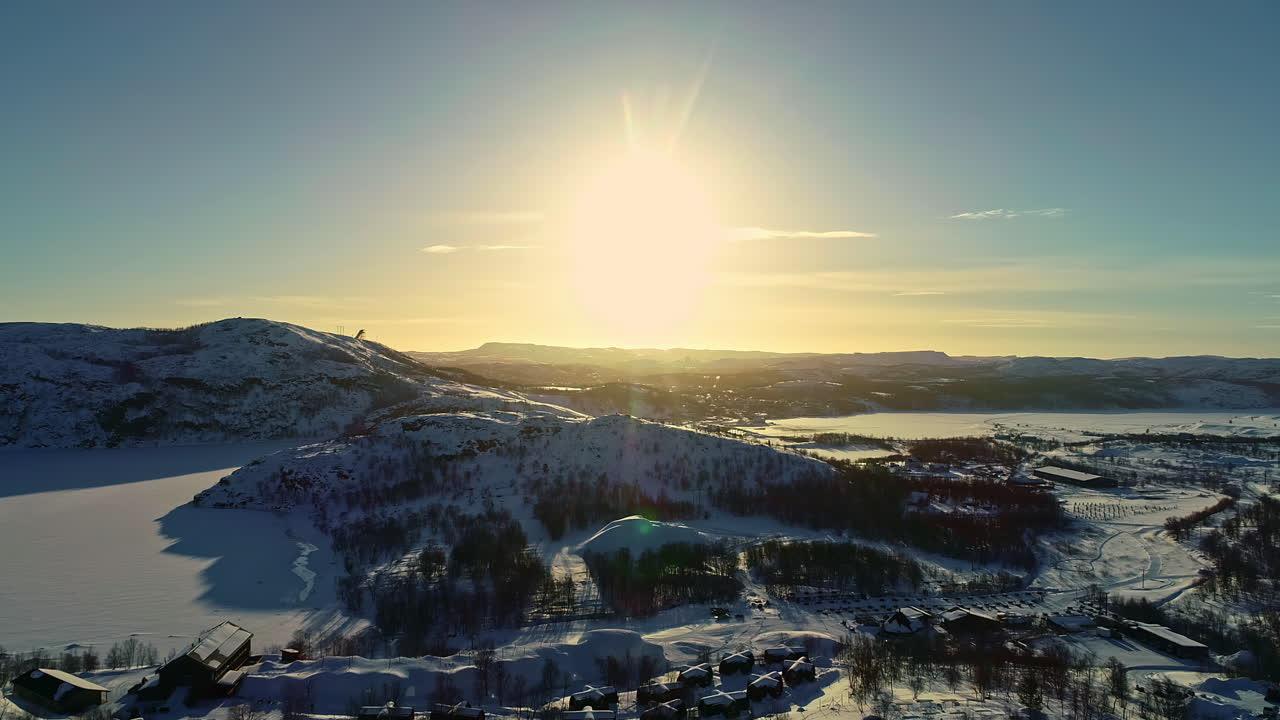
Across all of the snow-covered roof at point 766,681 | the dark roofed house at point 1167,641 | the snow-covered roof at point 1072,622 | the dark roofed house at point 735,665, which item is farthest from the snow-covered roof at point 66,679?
the dark roofed house at point 1167,641

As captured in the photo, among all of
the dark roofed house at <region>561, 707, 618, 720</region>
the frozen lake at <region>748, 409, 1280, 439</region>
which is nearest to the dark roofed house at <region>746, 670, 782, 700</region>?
the dark roofed house at <region>561, 707, 618, 720</region>

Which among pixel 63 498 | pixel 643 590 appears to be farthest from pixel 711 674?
pixel 63 498

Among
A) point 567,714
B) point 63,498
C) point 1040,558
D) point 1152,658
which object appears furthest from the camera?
point 63,498

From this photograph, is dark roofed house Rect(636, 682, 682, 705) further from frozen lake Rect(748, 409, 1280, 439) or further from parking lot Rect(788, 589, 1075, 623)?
frozen lake Rect(748, 409, 1280, 439)

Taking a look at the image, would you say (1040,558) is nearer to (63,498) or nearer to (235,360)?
(63,498)

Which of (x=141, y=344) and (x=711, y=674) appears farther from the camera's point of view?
(x=141, y=344)

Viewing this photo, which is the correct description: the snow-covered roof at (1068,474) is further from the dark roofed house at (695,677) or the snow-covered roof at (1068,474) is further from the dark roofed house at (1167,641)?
the dark roofed house at (695,677)

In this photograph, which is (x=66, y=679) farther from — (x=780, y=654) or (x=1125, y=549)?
(x=1125, y=549)

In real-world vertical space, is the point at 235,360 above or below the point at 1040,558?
above
